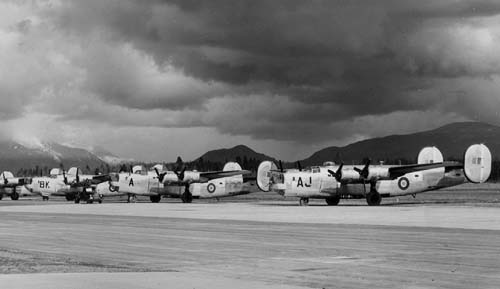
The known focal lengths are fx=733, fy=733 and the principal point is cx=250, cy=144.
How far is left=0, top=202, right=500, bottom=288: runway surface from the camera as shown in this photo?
15.6 m

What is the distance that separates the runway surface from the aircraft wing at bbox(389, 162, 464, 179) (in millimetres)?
35715

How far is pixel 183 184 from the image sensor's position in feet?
299

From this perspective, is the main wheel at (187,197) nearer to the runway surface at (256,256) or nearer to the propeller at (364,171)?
the propeller at (364,171)

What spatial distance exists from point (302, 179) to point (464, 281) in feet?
185

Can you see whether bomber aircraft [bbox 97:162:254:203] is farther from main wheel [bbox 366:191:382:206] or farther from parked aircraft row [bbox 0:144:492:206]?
main wheel [bbox 366:191:382:206]

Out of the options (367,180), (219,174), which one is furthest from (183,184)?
(367,180)

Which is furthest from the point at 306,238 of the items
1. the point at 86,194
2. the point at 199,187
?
the point at 86,194

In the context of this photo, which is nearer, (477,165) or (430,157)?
(477,165)

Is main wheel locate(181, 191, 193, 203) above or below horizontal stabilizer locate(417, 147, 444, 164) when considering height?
below

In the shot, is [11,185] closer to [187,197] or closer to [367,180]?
[187,197]

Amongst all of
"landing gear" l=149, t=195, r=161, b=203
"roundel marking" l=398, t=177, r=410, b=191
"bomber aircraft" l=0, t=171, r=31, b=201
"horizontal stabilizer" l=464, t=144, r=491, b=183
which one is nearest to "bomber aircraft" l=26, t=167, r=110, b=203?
"landing gear" l=149, t=195, r=161, b=203

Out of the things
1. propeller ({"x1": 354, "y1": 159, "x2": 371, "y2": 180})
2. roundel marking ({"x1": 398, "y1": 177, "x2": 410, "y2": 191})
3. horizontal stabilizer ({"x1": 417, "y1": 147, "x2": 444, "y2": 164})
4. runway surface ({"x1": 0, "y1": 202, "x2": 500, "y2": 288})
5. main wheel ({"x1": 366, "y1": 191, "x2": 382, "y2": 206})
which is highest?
horizontal stabilizer ({"x1": 417, "y1": 147, "x2": 444, "y2": 164})

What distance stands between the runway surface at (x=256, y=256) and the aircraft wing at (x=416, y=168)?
3572 centimetres

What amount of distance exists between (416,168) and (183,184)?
31.7 m
